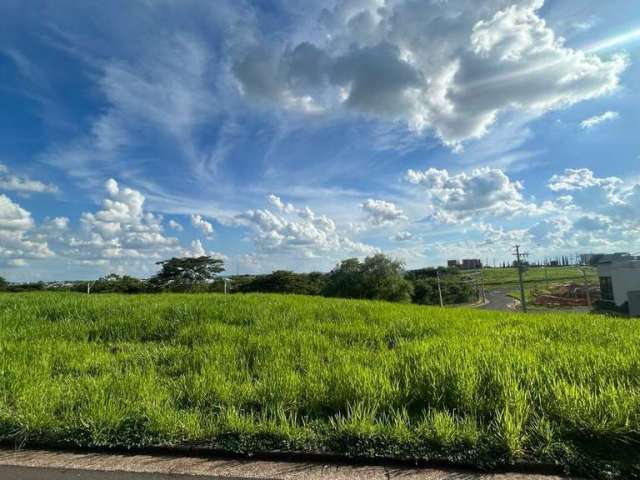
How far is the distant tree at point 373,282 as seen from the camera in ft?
175

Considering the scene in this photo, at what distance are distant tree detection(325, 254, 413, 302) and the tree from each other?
63.8 ft

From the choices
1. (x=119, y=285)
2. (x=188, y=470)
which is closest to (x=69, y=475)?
(x=188, y=470)

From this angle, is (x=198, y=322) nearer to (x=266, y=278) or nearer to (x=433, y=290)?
(x=266, y=278)

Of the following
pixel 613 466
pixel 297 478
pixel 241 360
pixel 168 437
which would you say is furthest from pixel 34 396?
pixel 613 466

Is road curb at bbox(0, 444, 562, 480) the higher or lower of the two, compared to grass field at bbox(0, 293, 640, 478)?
lower

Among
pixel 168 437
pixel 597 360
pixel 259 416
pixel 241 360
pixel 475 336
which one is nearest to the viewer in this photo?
pixel 168 437

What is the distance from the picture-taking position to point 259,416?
3604 mm

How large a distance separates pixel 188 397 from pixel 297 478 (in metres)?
1.88

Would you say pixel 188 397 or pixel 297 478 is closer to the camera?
pixel 297 478

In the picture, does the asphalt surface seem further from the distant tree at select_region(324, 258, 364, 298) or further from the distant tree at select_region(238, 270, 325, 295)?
the distant tree at select_region(238, 270, 325, 295)

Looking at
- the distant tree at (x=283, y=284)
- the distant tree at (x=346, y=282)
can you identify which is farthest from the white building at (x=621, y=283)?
the distant tree at (x=283, y=284)

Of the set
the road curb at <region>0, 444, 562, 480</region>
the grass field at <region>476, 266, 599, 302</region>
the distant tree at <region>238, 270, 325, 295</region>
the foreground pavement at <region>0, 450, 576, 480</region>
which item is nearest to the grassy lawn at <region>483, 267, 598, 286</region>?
the grass field at <region>476, 266, 599, 302</region>

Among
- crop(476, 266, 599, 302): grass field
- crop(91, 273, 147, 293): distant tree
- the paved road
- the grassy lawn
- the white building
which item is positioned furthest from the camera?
the grassy lawn

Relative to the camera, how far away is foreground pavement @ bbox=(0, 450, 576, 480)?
109 inches
